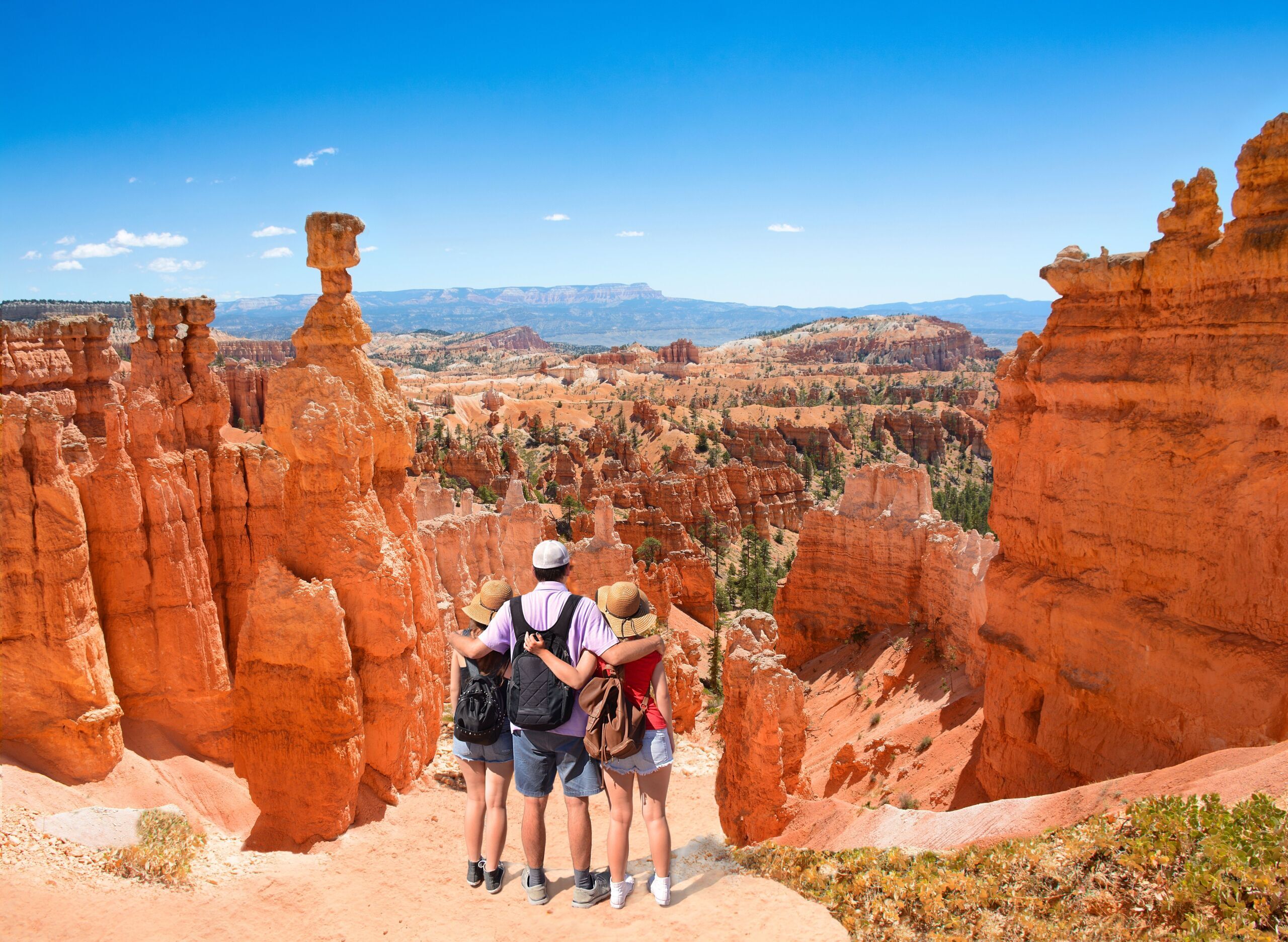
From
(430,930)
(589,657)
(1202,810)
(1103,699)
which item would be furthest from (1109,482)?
(430,930)

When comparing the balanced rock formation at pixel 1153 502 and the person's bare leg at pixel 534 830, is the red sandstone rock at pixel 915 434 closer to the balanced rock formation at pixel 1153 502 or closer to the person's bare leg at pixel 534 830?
the balanced rock formation at pixel 1153 502

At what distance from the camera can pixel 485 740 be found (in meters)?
6.14

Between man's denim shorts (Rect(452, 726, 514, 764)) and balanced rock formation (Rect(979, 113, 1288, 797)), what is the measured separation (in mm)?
6913

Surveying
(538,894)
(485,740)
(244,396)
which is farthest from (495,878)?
(244,396)

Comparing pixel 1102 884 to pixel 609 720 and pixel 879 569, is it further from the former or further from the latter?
pixel 879 569

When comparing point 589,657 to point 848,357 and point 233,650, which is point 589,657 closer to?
point 233,650

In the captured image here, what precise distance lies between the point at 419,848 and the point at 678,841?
13.0ft

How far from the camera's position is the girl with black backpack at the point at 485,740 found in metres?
6.11

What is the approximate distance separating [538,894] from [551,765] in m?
1.10

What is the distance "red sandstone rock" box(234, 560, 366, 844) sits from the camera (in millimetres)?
9422

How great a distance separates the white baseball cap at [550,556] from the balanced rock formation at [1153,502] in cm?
676

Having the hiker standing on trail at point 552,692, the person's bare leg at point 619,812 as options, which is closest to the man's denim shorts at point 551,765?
the hiker standing on trail at point 552,692

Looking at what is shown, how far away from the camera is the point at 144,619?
12453 millimetres

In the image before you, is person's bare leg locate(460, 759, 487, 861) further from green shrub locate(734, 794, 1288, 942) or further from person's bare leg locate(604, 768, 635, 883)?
green shrub locate(734, 794, 1288, 942)
